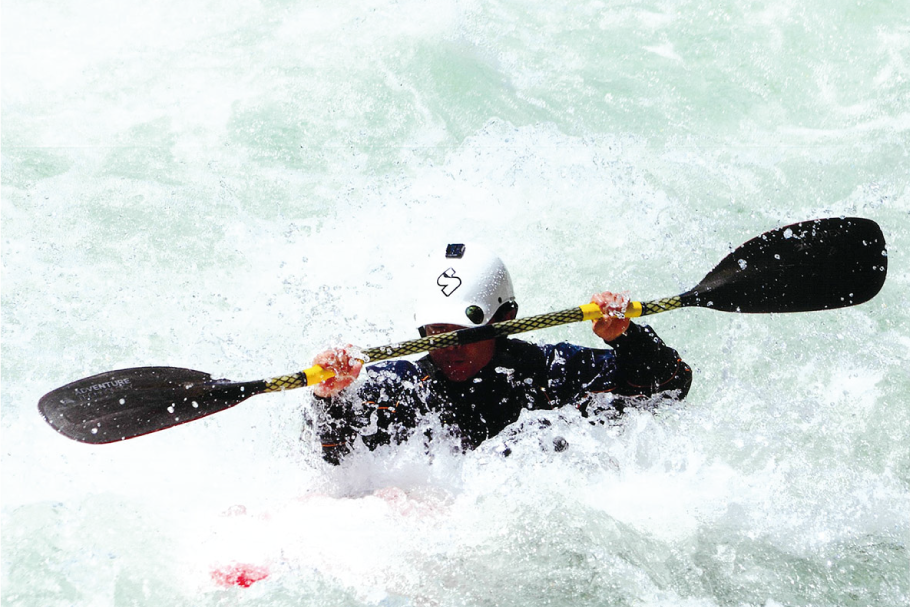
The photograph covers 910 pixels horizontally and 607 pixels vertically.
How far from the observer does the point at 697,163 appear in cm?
551

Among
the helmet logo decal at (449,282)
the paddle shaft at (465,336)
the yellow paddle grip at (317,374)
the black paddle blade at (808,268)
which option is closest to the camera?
the yellow paddle grip at (317,374)

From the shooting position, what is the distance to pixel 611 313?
297 cm

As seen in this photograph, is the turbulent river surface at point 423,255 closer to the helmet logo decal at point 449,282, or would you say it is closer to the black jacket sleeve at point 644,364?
the black jacket sleeve at point 644,364

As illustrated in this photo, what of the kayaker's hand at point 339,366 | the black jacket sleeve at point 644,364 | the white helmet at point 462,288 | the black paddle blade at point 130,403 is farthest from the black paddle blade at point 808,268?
the black paddle blade at point 130,403

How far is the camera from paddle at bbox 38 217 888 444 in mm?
2986

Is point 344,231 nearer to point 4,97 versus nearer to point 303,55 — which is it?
point 303,55

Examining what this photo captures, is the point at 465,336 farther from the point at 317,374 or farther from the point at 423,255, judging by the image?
the point at 423,255

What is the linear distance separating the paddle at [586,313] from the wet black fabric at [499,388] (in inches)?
5.4

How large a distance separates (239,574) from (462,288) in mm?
1198

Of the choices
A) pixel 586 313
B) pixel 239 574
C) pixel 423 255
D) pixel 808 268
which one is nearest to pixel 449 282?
pixel 586 313

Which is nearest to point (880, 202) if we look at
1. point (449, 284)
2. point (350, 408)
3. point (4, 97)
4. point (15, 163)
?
point (449, 284)

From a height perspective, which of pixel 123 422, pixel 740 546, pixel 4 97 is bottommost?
pixel 740 546

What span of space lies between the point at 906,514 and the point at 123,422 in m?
2.87

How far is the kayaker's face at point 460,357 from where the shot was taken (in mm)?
3027
